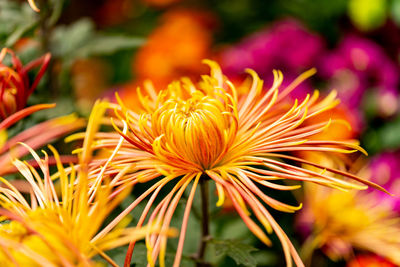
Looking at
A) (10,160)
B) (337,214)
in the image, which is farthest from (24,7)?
(337,214)

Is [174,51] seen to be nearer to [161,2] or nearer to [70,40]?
[161,2]

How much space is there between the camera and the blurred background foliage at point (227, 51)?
555 mm

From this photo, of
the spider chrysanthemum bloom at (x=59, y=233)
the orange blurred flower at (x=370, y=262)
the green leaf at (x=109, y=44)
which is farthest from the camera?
the green leaf at (x=109, y=44)

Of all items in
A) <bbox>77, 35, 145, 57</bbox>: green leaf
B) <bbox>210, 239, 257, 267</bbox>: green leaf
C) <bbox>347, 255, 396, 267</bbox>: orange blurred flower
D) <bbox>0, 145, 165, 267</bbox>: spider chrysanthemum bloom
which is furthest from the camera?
<bbox>77, 35, 145, 57</bbox>: green leaf

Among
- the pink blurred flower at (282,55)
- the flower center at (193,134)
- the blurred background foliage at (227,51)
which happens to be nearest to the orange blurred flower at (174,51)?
the blurred background foliage at (227,51)

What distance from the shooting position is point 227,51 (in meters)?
0.93

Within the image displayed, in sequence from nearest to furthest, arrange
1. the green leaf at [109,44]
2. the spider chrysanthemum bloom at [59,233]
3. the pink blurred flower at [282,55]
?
the spider chrysanthemum bloom at [59,233] < the green leaf at [109,44] < the pink blurred flower at [282,55]

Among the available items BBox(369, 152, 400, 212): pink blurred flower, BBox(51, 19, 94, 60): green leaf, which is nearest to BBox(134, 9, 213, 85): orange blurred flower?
BBox(51, 19, 94, 60): green leaf

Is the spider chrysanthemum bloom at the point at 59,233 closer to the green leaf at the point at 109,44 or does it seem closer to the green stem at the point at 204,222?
the green stem at the point at 204,222

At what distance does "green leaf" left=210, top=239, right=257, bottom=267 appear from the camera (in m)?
0.36

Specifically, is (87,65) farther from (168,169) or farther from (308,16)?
(168,169)

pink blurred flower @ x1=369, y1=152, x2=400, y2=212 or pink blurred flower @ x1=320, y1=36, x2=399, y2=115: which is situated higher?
pink blurred flower @ x1=320, y1=36, x2=399, y2=115

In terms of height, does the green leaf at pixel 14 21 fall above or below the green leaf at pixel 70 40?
above

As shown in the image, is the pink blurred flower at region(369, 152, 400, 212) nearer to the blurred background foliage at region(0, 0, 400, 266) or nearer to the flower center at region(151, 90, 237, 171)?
the blurred background foliage at region(0, 0, 400, 266)
